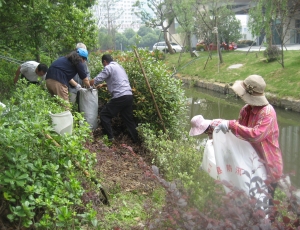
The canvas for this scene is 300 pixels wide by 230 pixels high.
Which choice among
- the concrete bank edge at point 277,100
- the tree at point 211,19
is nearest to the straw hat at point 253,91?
the concrete bank edge at point 277,100

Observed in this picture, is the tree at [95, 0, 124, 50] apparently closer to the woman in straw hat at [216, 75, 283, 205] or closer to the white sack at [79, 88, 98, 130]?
the white sack at [79, 88, 98, 130]

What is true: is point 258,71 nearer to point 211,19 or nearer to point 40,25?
point 211,19

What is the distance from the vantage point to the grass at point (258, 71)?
1471 cm

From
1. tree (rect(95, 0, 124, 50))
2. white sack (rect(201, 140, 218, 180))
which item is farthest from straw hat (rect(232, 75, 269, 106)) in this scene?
tree (rect(95, 0, 124, 50))

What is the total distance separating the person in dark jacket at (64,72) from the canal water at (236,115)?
7.62ft

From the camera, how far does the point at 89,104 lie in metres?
6.52

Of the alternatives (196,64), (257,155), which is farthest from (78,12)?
(196,64)

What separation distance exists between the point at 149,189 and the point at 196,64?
2096 cm

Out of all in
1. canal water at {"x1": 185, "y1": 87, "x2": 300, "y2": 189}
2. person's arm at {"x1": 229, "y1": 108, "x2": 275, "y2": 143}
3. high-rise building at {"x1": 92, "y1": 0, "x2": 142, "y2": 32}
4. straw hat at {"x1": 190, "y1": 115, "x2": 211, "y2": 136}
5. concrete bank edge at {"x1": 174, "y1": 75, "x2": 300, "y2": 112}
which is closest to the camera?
person's arm at {"x1": 229, "y1": 108, "x2": 275, "y2": 143}

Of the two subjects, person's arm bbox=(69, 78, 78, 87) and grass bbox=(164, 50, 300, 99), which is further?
grass bbox=(164, 50, 300, 99)

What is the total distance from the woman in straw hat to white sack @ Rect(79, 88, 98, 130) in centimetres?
339

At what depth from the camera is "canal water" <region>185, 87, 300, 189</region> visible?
8107mm

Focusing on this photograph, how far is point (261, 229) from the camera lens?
1954 mm

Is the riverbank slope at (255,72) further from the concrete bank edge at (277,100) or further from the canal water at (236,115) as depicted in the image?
the canal water at (236,115)
